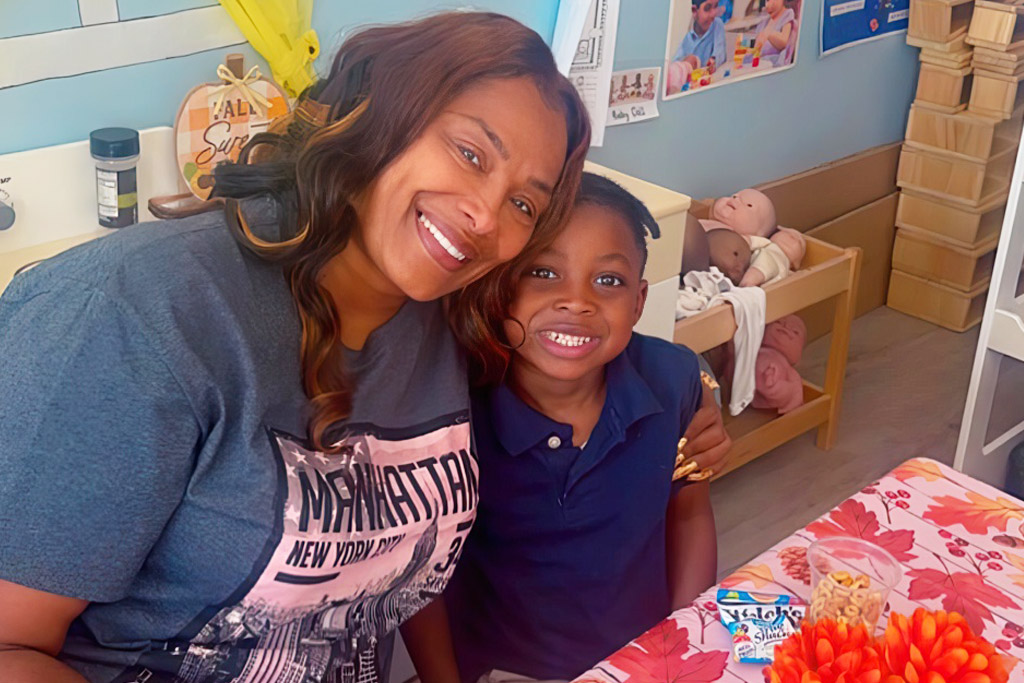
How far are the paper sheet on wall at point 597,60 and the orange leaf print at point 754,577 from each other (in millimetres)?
1395

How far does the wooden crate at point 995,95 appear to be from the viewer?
3256 millimetres

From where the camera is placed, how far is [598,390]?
142 cm

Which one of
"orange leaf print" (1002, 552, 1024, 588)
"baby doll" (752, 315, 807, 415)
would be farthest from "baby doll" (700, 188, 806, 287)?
"orange leaf print" (1002, 552, 1024, 588)

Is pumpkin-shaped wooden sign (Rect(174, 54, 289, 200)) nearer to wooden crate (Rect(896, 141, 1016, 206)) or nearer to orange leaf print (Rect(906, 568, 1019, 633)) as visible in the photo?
orange leaf print (Rect(906, 568, 1019, 633))

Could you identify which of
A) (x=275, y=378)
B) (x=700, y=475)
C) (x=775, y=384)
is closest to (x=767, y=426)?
(x=775, y=384)

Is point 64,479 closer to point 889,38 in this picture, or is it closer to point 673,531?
point 673,531

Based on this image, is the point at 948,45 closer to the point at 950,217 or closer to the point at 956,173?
the point at 956,173

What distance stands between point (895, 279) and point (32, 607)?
321 cm

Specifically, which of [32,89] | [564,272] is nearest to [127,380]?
[564,272]

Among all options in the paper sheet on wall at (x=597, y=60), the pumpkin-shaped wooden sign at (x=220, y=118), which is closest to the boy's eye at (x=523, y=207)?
the pumpkin-shaped wooden sign at (x=220, y=118)

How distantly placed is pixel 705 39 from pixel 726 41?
0.29 feet

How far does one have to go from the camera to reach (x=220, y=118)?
1.90 m

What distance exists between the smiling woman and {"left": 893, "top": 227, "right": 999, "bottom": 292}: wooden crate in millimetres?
2623

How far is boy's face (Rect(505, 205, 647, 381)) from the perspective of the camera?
4.28ft
